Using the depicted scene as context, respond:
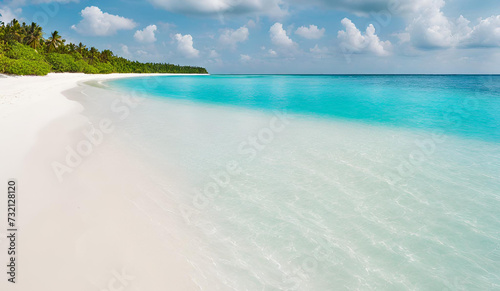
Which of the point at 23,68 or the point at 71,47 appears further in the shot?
the point at 71,47

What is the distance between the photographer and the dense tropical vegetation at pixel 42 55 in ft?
140

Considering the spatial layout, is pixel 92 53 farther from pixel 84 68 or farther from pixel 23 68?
pixel 23 68

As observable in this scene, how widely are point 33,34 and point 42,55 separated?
8504mm

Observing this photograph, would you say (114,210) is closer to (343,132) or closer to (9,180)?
(9,180)

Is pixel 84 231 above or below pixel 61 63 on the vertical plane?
below

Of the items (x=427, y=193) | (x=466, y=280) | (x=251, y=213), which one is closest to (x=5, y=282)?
(x=251, y=213)

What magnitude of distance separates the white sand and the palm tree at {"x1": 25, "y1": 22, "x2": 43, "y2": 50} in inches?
2957

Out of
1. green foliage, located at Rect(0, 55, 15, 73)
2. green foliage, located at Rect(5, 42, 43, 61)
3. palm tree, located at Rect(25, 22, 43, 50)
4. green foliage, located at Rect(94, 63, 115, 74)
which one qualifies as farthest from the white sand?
green foliage, located at Rect(94, 63, 115, 74)

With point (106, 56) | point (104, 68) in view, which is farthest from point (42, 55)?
point (106, 56)

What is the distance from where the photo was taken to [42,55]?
5931 centimetres

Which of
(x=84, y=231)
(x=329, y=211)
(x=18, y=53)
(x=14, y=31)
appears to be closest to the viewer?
(x=84, y=231)

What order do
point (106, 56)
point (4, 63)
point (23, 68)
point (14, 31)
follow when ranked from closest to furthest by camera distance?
point (4, 63) < point (23, 68) < point (14, 31) < point (106, 56)

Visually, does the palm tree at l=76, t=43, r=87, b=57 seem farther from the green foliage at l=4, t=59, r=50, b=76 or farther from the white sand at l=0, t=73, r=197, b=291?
the white sand at l=0, t=73, r=197, b=291

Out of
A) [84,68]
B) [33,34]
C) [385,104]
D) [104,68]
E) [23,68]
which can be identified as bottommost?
[23,68]
